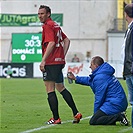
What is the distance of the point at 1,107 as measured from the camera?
14.6 m

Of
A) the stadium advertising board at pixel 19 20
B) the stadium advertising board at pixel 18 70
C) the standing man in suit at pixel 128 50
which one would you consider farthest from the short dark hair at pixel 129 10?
the stadium advertising board at pixel 19 20

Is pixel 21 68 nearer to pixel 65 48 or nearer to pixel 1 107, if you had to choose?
pixel 1 107

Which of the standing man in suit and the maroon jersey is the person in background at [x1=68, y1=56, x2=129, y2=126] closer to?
the maroon jersey

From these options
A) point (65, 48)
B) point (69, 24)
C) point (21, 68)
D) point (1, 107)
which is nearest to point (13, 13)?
point (69, 24)

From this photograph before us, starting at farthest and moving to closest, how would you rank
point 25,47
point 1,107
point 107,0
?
point 107,0 → point 25,47 → point 1,107

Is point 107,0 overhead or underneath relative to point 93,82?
overhead

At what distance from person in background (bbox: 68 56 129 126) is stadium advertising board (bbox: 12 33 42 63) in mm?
39643

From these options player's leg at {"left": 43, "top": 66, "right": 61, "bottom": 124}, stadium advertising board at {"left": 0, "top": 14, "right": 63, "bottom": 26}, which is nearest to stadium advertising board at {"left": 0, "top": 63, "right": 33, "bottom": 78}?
stadium advertising board at {"left": 0, "top": 14, "right": 63, "bottom": 26}

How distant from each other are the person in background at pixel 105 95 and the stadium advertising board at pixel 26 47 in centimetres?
3964

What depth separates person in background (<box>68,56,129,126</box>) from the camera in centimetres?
1049

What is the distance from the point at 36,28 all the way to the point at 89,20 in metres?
4.52

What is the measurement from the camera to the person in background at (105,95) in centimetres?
1049

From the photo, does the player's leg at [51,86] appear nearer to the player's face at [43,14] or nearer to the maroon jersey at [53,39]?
the maroon jersey at [53,39]

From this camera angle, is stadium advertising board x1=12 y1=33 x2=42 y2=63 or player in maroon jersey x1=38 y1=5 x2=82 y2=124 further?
stadium advertising board x1=12 y1=33 x2=42 y2=63
